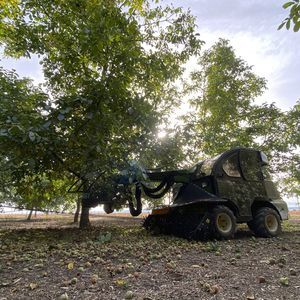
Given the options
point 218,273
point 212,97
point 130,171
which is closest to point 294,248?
point 218,273

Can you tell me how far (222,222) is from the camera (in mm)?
7031

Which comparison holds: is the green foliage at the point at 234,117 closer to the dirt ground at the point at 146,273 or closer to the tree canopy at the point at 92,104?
the tree canopy at the point at 92,104

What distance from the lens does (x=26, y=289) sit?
306cm

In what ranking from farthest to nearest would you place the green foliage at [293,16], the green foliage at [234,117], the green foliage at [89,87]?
1. the green foliage at [234,117]
2. the green foliage at [89,87]
3. the green foliage at [293,16]

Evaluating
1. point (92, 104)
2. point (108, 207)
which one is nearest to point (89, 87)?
point (92, 104)

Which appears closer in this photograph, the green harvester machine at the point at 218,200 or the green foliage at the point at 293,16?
the green foliage at the point at 293,16

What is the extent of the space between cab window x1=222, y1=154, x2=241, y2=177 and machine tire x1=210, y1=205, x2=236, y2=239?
117cm

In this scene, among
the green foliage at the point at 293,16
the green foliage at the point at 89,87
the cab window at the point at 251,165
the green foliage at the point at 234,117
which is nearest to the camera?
the green foliage at the point at 293,16

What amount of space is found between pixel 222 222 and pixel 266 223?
170cm

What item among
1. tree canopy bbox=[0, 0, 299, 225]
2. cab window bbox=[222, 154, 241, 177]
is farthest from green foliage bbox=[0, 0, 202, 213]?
cab window bbox=[222, 154, 241, 177]

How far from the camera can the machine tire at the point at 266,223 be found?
759cm

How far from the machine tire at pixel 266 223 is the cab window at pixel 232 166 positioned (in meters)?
1.32

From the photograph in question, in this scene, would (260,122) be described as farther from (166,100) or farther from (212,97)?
(166,100)

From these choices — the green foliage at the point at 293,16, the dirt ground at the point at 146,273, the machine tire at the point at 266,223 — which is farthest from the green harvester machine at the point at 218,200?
the green foliage at the point at 293,16
